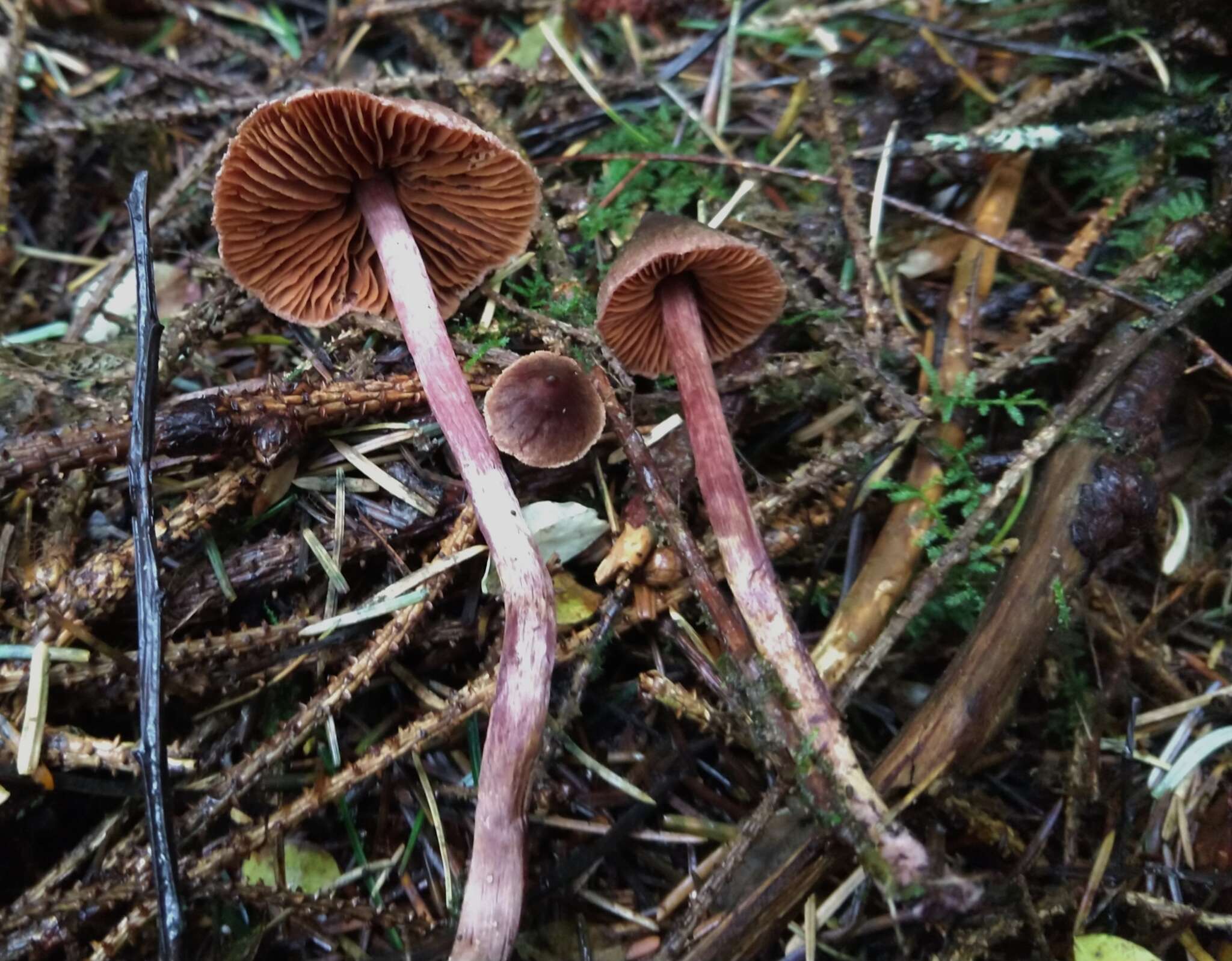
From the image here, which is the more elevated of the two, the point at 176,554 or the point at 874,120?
the point at 874,120

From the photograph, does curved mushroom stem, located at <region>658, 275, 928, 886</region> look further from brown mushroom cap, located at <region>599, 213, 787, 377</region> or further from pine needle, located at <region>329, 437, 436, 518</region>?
pine needle, located at <region>329, 437, 436, 518</region>

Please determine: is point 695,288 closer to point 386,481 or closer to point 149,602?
point 386,481

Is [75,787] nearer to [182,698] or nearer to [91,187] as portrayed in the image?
[182,698]

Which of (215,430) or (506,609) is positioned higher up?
(215,430)

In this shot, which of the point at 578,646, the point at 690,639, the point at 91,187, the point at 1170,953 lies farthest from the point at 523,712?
the point at 91,187

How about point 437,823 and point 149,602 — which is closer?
point 149,602

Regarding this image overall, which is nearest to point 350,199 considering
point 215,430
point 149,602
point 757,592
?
point 215,430
